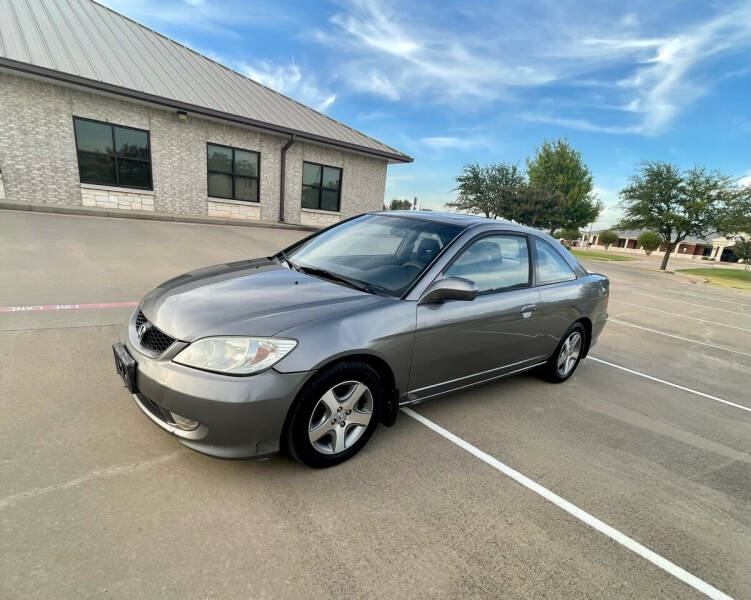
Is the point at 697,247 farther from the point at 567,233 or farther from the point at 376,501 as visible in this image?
the point at 376,501

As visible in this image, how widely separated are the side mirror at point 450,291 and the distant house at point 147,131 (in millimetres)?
13900

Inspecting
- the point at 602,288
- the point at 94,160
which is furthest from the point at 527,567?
the point at 94,160

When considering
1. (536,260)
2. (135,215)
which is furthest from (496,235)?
(135,215)

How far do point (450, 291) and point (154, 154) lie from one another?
1488 cm

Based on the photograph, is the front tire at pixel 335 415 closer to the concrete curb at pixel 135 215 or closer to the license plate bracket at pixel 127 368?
the license plate bracket at pixel 127 368

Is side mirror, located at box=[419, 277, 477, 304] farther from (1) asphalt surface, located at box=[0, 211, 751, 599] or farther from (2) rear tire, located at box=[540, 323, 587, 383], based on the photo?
(2) rear tire, located at box=[540, 323, 587, 383]

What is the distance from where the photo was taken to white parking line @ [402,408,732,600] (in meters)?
2.02

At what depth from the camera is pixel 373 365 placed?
2.59 metres

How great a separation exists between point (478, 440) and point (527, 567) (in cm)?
109

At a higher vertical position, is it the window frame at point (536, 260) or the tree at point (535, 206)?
the tree at point (535, 206)

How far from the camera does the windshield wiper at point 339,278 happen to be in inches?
112

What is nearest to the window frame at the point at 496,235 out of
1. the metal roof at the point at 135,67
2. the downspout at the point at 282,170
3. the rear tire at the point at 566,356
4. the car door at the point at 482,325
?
the car door at the point at 482,325

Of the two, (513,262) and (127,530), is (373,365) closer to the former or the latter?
(127,530)

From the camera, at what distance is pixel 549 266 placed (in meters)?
3.98
